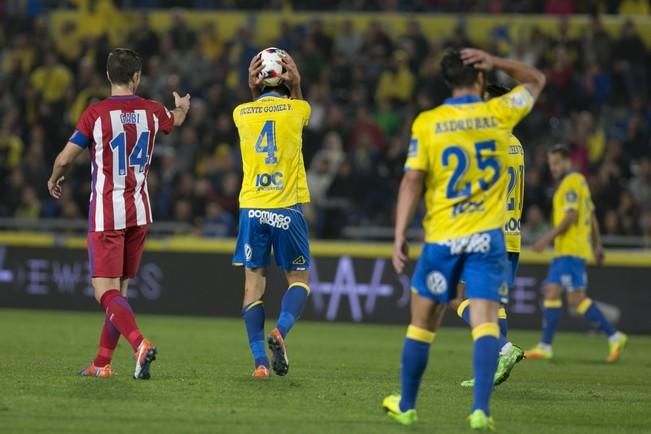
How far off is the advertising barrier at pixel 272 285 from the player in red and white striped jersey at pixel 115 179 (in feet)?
28.7

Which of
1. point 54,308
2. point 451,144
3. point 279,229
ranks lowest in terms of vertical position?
point 54,308

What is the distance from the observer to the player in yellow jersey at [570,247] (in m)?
13.7

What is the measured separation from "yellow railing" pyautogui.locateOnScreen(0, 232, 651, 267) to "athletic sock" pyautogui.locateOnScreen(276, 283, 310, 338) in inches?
332

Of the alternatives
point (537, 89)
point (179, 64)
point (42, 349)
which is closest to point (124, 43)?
point (179, 64)

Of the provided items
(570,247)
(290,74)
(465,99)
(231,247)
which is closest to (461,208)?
(465,99)

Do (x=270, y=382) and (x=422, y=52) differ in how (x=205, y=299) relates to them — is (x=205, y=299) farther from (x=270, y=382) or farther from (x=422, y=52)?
(x=270, y=382)

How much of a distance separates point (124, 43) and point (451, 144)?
16.9 metres

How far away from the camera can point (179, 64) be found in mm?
22797

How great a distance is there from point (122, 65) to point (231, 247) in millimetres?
9785

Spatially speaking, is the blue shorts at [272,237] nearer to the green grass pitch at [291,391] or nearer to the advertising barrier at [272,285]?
the green grass pitch at [291,391]

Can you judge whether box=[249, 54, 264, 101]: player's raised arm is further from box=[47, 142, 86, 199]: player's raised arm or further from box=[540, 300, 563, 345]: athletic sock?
box=[540, 300, 563, 345]: athletic sock

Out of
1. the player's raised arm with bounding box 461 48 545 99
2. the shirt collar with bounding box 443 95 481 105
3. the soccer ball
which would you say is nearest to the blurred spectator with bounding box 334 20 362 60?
the soccer ball

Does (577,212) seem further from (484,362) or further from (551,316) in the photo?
(484,362)

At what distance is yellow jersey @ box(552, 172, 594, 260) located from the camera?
44.9 ft
